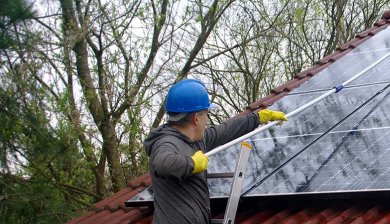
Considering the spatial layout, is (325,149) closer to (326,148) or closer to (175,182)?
(326,148)

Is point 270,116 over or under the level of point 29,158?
under

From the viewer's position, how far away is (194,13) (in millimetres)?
13984

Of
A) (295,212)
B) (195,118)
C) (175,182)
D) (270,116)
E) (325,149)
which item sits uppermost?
(195,118)

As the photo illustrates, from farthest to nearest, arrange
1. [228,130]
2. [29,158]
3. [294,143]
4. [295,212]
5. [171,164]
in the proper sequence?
[29,158] < [294,143] < [228,130] < [295,212] < [171,164]

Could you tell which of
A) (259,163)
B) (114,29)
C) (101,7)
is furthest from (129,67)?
(259,163)

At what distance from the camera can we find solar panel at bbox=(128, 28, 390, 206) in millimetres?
3604

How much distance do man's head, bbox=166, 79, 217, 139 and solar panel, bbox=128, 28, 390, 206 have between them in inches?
26.6

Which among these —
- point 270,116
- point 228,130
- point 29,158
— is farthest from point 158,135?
point 29,158

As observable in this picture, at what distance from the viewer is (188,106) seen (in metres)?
3.33

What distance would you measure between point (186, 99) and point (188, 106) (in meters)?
0.04

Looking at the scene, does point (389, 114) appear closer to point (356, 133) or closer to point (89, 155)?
point (356, 133)

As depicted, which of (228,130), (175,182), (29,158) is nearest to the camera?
(175,182)

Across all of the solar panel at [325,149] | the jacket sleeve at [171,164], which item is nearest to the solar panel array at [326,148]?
the solar panel at [325,149]

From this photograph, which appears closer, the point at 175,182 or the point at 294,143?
the point at 175,182
